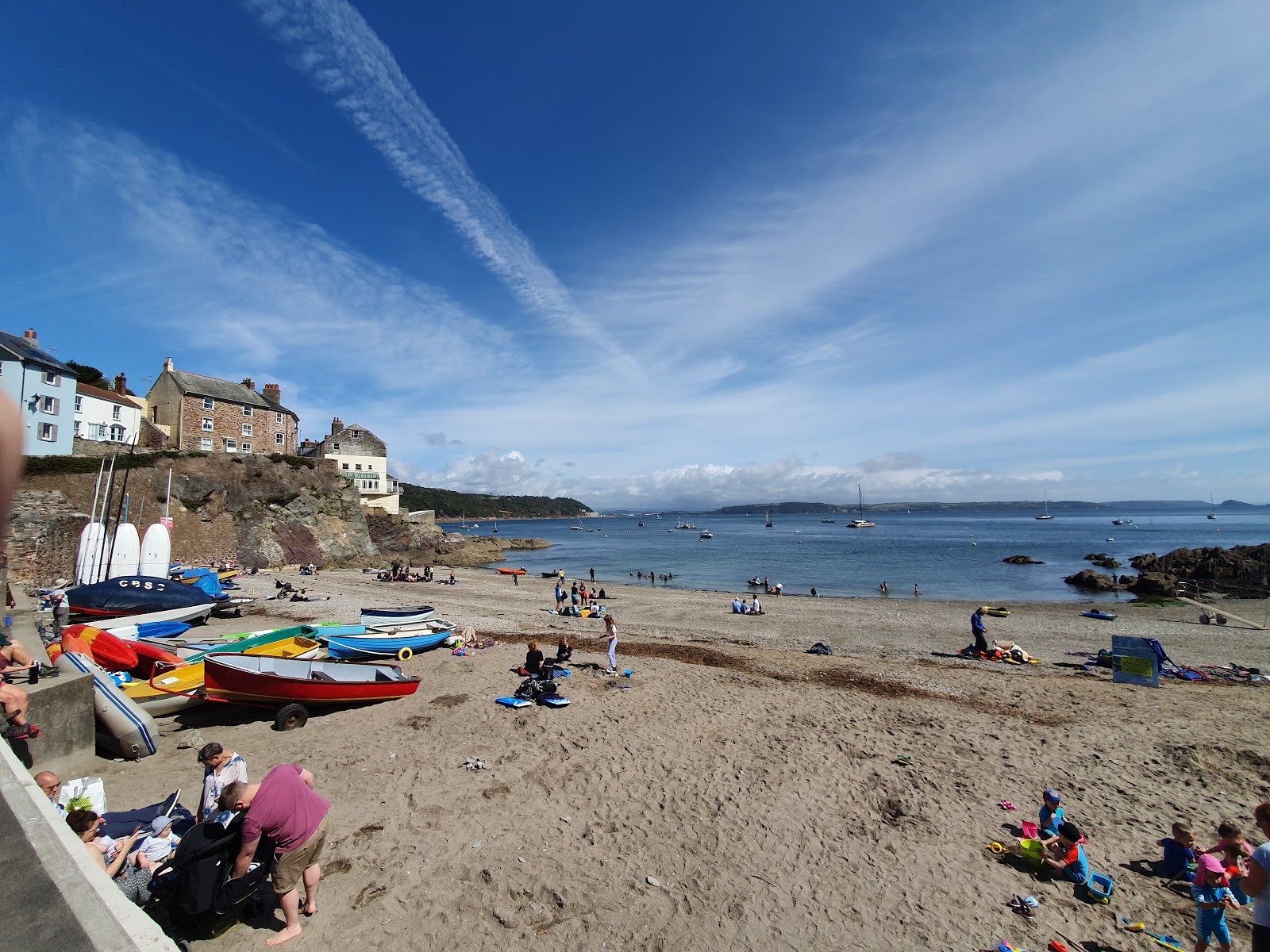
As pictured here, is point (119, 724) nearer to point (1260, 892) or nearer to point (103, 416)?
point (1260, 892)

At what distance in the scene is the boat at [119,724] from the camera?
1010cm

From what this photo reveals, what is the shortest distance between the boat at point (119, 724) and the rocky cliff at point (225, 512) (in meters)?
23.8

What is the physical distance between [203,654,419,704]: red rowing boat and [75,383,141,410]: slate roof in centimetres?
3597

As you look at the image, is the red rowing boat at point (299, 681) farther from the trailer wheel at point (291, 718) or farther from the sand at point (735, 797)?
the sand at point (735, 797)

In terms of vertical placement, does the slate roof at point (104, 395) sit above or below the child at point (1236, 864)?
above

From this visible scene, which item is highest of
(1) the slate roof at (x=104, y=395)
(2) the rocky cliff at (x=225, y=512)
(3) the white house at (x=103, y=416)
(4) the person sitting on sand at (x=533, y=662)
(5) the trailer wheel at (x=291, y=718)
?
(1) the slate roof at (x=104, y=395)

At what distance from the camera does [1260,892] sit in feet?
20.0

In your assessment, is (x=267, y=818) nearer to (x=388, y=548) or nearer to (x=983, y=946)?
(x=983, y=946)

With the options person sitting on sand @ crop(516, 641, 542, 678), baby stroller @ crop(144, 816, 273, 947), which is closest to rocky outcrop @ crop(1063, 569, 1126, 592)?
person sitting on sand @ crop(516, 641, 542, 678)

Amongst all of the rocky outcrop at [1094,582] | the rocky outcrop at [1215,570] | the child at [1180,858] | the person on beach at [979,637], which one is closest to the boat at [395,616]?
the person on beach at [979,637]

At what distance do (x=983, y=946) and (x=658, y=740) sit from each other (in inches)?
233

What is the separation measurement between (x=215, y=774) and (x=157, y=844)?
2.87 ft

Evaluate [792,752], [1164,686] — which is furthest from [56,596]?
[1164,686]

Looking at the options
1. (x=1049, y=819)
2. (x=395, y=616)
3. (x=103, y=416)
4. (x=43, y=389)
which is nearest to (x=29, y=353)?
(x=43, y=389)
